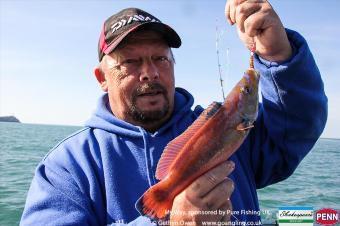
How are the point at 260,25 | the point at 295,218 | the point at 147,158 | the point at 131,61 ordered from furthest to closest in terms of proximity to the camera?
the point at 295,218
the point at 131,61
the point at 147,158
the point at 260,25

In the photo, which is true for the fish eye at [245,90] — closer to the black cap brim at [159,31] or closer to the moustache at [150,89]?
the moustache at [150,89]

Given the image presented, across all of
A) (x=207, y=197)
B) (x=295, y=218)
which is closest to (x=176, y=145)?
(x=207, y=197)

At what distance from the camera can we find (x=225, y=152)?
2.52 meters

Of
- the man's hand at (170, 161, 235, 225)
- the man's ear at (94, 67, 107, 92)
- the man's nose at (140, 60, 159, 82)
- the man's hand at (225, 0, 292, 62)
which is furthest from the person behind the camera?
the man's ear at (94, 67, 107, 92)

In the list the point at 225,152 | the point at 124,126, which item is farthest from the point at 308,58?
the point at 124,126

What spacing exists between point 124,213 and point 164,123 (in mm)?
1050

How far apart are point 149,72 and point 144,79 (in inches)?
3.3

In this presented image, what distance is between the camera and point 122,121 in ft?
12.3

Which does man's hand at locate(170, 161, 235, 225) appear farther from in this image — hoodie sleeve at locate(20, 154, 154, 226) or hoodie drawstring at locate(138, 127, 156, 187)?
hoodie drawstring at locate(138, 127, 156, 187)

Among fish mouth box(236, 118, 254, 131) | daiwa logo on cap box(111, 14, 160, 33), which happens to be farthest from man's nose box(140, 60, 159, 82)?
fish mouth box(236, 118, 254, 131)

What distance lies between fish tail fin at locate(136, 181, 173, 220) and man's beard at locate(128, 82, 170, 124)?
4.03 feet

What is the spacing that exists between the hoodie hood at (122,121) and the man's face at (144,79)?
105 mm

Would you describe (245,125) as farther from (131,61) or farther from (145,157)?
(131,61)

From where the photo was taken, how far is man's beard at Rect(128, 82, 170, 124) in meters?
3.56
